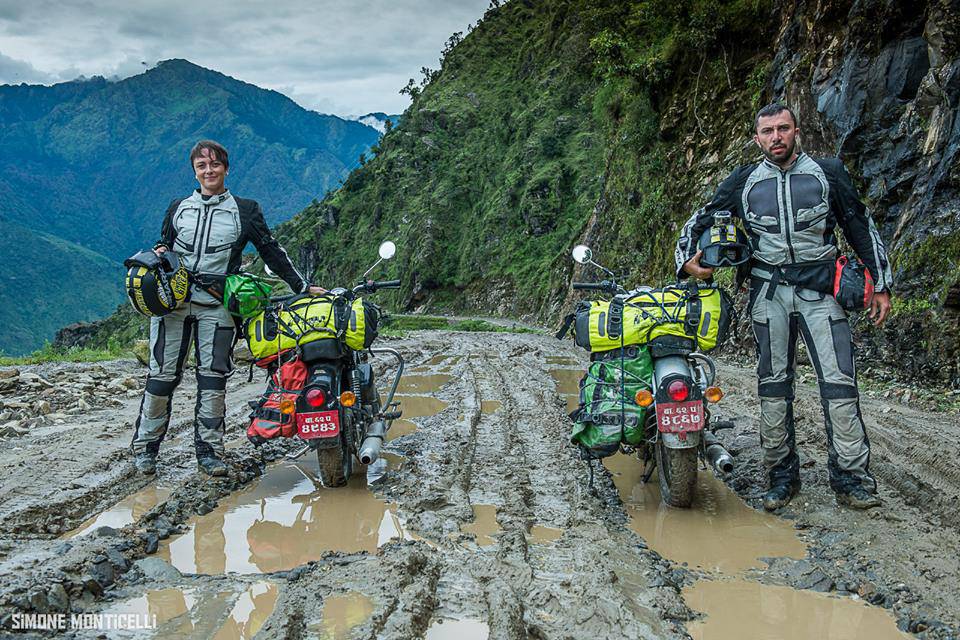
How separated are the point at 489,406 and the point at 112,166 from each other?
140m

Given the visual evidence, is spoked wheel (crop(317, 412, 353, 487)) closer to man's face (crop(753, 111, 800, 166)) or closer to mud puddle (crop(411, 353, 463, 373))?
man's face (crop(753, 111, 800, 166))

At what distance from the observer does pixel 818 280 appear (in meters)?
3.92

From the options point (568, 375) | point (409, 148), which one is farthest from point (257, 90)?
point (568, 375)

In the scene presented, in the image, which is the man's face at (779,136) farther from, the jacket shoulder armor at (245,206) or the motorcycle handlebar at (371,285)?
the jacket shoulder armor at (245,206)

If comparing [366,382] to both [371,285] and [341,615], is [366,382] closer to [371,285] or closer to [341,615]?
[371,285]

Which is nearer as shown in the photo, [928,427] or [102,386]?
[928,427]

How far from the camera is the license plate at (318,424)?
→ 4.12 metres

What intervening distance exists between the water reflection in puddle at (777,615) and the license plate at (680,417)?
918 mm

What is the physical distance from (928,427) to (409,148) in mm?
63333

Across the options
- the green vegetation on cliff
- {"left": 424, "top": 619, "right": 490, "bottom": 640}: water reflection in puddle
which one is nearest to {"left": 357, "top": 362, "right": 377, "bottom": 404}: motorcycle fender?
{"left": 424, "top": 619, "right": 490, "bottom": 640}: water reflection in puddle

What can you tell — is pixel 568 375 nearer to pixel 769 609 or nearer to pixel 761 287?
pixel 761 287

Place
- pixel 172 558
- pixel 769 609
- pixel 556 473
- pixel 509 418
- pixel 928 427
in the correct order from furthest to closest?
pixel 509 418, pixel 928 427, pixel 556 473, pixel 172 558, pixel 769 609

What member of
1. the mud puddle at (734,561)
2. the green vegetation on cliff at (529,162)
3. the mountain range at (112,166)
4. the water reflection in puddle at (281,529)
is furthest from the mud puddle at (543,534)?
the mountain range at (112,166)

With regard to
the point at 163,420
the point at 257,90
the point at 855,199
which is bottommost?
the point at 163,420
